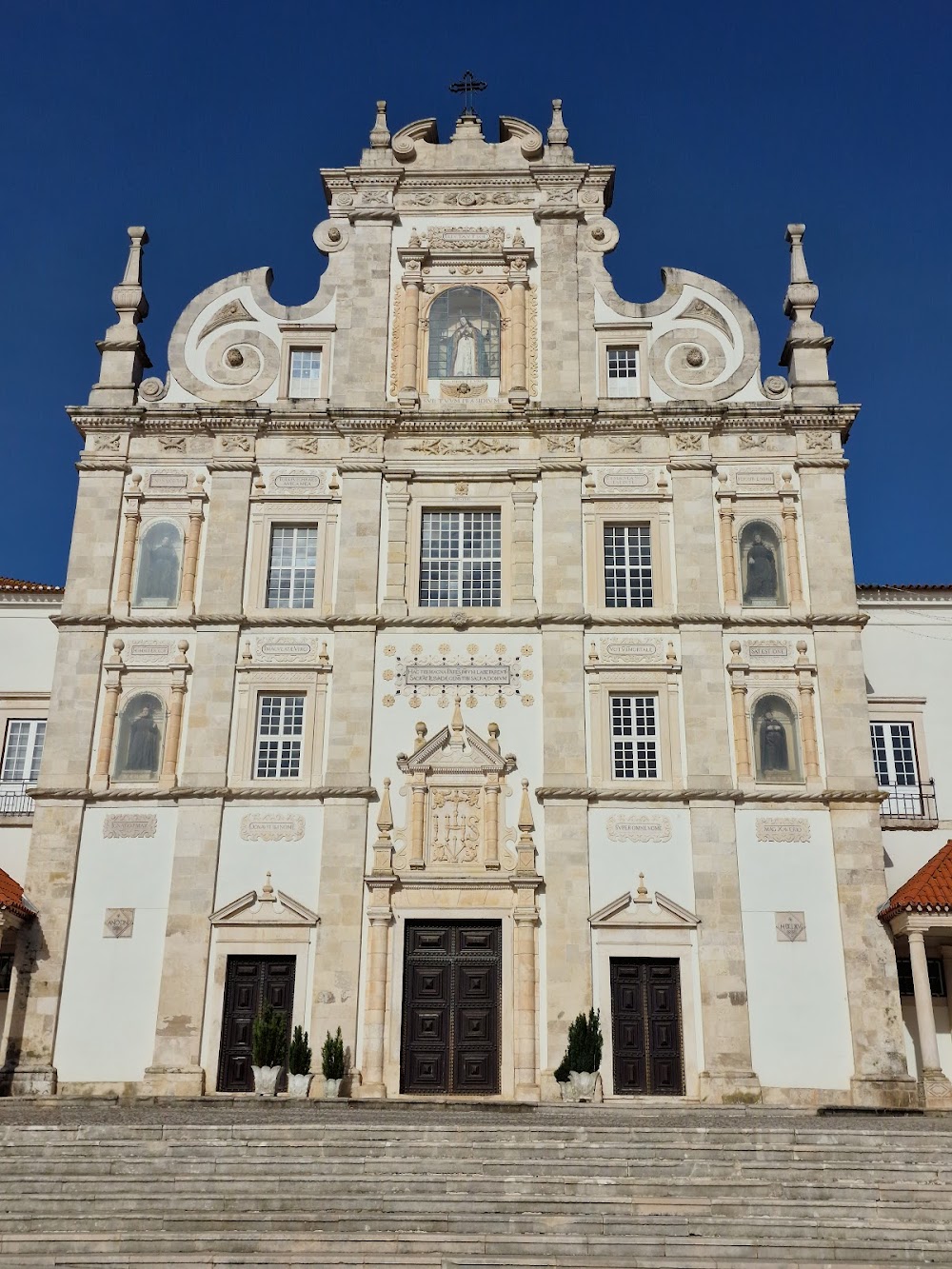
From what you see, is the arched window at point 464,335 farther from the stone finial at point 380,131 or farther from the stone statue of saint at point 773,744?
the stone statue of saint at point 773,744

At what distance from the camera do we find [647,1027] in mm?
22453

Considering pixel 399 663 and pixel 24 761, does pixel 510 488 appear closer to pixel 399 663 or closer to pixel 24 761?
pixel 399 663

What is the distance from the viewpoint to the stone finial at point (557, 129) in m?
28.4

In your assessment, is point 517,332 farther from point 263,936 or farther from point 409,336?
point 263,936

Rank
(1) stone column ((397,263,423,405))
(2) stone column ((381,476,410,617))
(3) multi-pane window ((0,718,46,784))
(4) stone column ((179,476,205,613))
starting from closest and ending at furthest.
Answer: (2) stone column ((381,476,410,617)) → (4) stone column ((179,476,205,613)) → (3) multi-pane window ((0,718,46,784)) → (1) stone column ((397,263,423,405))

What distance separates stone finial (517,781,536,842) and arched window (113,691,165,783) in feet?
22.0

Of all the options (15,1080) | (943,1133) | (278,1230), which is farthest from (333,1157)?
(15,1080)

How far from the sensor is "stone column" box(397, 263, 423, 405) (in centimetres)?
2659

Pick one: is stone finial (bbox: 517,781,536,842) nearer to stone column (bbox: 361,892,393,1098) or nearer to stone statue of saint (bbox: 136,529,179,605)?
stone column (bbox: 361,892,393,1098)

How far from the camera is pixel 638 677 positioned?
2448cm

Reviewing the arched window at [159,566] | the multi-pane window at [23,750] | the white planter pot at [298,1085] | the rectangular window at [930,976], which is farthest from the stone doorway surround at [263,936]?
the rectangular window at [930,976]

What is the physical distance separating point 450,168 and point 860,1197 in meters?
21.9

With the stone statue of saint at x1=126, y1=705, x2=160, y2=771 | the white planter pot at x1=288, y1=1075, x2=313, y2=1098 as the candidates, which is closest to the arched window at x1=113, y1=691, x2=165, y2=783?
the stone statue of saint at x1=126, y1=705, x2=160, y2=771

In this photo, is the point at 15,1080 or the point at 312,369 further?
the point at 312,369
